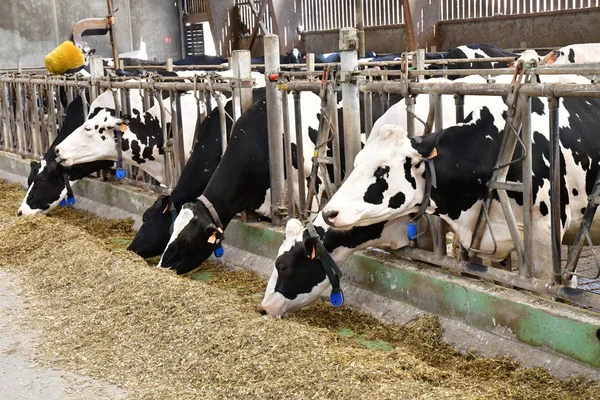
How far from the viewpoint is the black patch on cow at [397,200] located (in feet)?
17.1

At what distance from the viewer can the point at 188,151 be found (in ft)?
28.6

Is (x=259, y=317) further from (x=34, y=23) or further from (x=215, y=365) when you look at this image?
(x=34, y=23)

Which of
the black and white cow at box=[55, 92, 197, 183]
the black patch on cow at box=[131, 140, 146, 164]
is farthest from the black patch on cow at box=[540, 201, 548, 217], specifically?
the black patch on cow at box=[131, 140, 146, 164]

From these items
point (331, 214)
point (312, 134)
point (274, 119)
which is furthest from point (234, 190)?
point (331, 214)

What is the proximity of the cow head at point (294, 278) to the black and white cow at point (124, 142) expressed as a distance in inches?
144

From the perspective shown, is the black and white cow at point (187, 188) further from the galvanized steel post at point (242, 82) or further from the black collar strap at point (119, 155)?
the black collar strap at point (119, 155)

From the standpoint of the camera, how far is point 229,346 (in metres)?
4.79

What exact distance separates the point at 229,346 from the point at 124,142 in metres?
4.94

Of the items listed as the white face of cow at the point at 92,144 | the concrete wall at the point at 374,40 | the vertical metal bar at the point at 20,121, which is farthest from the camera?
the concrete wall at the point at 374,40

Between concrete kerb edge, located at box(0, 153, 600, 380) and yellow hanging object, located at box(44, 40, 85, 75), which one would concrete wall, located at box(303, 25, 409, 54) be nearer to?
yellow hanging object, located at box(44, 40, 85, 75)

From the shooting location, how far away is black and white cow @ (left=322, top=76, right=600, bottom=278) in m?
5.11

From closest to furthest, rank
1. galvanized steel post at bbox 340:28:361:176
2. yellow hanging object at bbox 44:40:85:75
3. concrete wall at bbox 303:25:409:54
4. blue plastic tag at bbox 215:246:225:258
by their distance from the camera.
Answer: galvanized steel post at bbox 340:28:361:176
blue plastic tag at bbox 215:246:225:258
yellow hanging object at bbox 44:40:85:75
concrete wall at bbox 303:25:409:54

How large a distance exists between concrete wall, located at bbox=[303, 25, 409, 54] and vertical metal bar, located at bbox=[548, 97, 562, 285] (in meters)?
15.2

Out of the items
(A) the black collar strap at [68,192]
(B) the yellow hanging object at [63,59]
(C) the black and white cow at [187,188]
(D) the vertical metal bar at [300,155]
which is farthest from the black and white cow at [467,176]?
(B) the yellow hanging object at [63,59]
